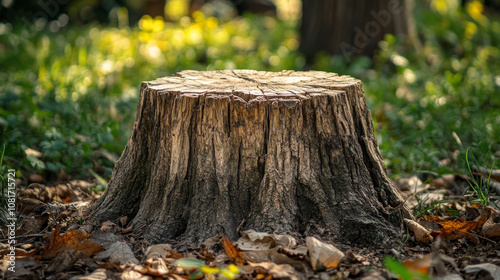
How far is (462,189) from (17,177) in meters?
3.01

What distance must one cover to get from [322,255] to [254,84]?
1.00m

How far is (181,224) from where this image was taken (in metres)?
2.39

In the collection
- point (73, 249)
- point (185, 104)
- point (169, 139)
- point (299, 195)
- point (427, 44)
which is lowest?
point (73, 249)

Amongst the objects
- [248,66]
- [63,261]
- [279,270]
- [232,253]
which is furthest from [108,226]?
[248,66]

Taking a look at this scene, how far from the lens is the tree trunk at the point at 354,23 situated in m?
6.43

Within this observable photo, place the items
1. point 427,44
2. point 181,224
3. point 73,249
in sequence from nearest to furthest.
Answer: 1. point 73,249
2. point 181,224
3. point 427,44

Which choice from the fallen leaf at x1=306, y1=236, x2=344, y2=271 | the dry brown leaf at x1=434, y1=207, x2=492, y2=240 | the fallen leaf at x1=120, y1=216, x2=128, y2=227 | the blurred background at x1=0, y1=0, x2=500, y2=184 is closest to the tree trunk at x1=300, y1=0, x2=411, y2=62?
the blurred background at x1=0, y1=0, x2=500, y2=184

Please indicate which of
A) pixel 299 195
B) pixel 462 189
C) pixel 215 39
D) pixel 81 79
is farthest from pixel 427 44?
pixel 299 195

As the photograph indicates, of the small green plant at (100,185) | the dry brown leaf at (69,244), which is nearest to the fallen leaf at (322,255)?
the dry brown leaf at (69,244)

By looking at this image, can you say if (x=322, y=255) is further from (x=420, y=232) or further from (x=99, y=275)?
(x=99, y=275)

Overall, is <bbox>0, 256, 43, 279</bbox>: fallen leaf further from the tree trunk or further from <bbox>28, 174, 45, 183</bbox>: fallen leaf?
the tree trunk

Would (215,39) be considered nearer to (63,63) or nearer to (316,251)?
(63,63)

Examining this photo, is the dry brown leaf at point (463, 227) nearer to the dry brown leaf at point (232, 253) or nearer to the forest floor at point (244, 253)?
the forest floor at point (244, 253)

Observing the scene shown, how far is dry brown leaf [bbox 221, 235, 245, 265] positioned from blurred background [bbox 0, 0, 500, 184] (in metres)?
1.70
